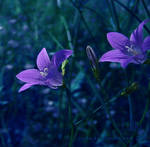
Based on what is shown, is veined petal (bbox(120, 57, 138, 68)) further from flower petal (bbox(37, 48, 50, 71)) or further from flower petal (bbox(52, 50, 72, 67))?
flower petal (bbox(37, 48, 50, 71))

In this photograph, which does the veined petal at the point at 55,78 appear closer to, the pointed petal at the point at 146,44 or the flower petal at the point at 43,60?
the flower petal at the point at 43,60

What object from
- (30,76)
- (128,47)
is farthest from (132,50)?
(30,76)

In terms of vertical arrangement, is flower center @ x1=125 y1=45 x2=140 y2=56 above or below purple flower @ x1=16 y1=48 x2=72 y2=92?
above

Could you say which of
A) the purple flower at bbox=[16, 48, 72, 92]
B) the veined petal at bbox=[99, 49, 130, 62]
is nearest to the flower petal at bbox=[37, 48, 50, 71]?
the purple flower at bbox=[16, 48, 72, 92]

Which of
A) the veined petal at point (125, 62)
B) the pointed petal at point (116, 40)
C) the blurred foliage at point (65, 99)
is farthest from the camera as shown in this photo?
the blurred foliage at point (65, 99)

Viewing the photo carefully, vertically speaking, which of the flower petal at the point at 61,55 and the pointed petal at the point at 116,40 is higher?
the pointed petal at the point at 116,40

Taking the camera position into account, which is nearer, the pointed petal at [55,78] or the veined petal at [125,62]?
the veined petal at [125,62]

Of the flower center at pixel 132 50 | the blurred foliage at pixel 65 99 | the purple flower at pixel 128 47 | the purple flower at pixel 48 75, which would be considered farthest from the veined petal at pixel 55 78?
the blurred foliage at pixel 65 99

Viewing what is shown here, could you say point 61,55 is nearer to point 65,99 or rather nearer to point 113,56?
point 113,56
